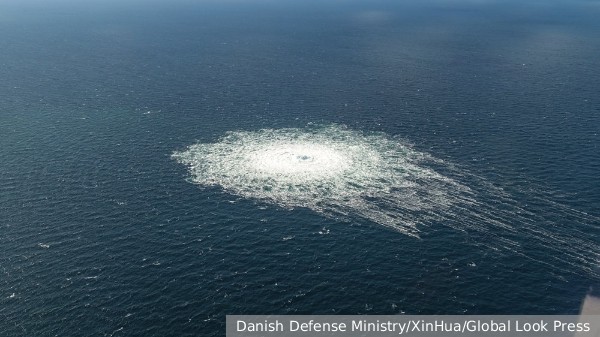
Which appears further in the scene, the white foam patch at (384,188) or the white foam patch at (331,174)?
the white foam patch at (331,174)

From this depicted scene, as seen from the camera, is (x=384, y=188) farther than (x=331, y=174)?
No

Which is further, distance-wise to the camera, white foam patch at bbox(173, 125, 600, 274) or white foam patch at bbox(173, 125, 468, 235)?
white foam patch at bbox(173, 125, 468, 235)

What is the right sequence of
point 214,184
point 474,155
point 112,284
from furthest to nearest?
1. point 474,155
2. point 214,184
3. point 112,284

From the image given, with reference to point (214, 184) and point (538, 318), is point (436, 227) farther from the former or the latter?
point (214, 184)

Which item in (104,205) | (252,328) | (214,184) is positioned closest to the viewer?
(252,328)

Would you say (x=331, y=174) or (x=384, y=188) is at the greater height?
(x=331, y=174)

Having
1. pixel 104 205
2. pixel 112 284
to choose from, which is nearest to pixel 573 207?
pixel 112 284

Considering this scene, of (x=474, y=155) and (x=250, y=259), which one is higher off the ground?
(x=474, y=155)

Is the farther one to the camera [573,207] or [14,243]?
[573,207]
